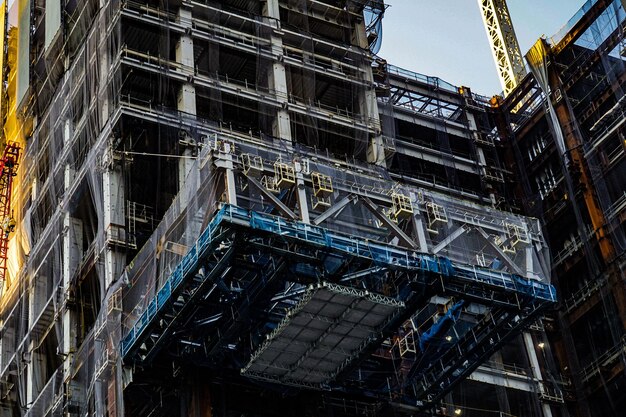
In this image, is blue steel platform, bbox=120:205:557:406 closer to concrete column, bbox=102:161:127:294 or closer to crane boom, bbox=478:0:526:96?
concrete column, bbox=102:161:127:294

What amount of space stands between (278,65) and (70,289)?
1881 cm

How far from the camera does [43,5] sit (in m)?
95.4

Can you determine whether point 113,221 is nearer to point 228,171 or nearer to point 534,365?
point 228,171

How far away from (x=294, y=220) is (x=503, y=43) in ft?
243

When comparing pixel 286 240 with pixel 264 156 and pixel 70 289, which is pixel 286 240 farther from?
pixel 70 289

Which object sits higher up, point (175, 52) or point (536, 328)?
point (175, 52)

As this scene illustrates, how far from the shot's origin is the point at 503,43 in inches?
5187

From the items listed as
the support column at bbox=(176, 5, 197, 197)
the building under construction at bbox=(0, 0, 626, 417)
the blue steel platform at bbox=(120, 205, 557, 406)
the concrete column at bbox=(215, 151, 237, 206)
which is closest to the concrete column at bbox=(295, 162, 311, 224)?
the building under construction at bbox=(0, 0, 626, 417)

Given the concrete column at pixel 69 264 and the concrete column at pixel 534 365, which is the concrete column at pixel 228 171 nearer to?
the concrete column at pixel 69 264

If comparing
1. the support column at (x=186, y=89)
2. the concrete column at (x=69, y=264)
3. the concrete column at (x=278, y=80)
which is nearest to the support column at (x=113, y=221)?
the support column at (x=186, y=89)

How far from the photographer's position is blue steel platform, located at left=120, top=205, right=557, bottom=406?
60.3m

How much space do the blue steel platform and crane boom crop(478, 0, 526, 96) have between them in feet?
203

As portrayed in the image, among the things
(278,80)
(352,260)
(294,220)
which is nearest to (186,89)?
(278,80)

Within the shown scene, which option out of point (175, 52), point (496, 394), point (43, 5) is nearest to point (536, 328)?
point (496, 394)
